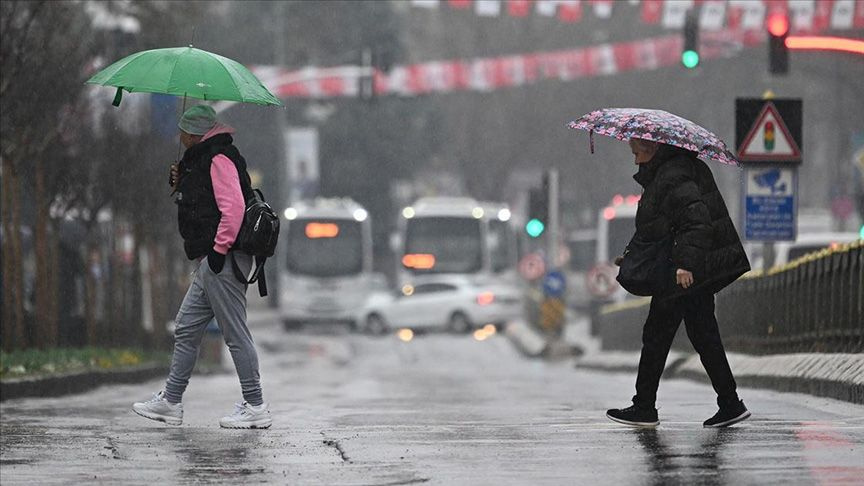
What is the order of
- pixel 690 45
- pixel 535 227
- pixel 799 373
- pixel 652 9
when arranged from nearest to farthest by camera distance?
pixel 799 373
pixel 690 45
pixel 652 9
pixel 535 227

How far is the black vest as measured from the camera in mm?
9742

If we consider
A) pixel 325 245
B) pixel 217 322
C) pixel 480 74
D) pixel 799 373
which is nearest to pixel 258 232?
pixel 217 322

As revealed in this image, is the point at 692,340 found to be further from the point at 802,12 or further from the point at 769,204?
the point at 802,12

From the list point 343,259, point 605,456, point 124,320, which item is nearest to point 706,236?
point 605,456

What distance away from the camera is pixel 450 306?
49094 mm

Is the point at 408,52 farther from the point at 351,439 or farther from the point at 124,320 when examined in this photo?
the point at 351,439

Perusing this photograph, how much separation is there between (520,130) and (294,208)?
764 inches

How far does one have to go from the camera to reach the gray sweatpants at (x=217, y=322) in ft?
32.2

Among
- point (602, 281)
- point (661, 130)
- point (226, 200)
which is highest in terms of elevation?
point (661, 130)

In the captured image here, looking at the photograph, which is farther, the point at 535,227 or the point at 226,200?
the point at 535,227

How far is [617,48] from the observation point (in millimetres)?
42625

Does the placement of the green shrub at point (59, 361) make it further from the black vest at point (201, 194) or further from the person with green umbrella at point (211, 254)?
the black vest at point (201, 194)

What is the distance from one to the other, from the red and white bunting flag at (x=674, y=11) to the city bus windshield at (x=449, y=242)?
21569 mm

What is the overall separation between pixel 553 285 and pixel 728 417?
2974cm
